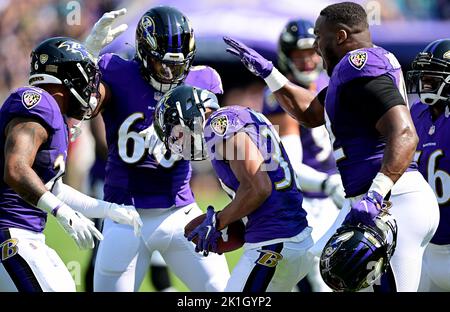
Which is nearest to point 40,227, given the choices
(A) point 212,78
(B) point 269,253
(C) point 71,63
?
(C) point 71,63

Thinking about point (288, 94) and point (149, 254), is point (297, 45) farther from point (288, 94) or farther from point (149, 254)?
point (149, 254)

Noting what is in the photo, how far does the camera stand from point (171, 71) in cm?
529

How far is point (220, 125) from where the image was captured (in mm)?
4375

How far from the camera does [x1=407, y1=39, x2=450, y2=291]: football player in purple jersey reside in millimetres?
5156

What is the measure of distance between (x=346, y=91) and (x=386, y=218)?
2.16ft

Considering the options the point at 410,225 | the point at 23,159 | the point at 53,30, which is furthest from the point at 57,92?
the point at 53,30

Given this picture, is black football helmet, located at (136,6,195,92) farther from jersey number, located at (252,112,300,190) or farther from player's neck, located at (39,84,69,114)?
jersey number, located at (252,112,300,190)

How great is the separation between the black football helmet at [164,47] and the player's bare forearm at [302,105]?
566 millimetres

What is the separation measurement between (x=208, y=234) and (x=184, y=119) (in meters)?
0.57

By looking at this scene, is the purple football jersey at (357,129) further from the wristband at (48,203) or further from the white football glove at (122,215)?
the wristband at (48,203)

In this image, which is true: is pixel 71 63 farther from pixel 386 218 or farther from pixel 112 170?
pixel 386 218

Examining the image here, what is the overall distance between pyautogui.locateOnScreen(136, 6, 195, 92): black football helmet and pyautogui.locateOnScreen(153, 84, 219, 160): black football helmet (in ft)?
1.98

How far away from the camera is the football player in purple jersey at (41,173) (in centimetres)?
429
